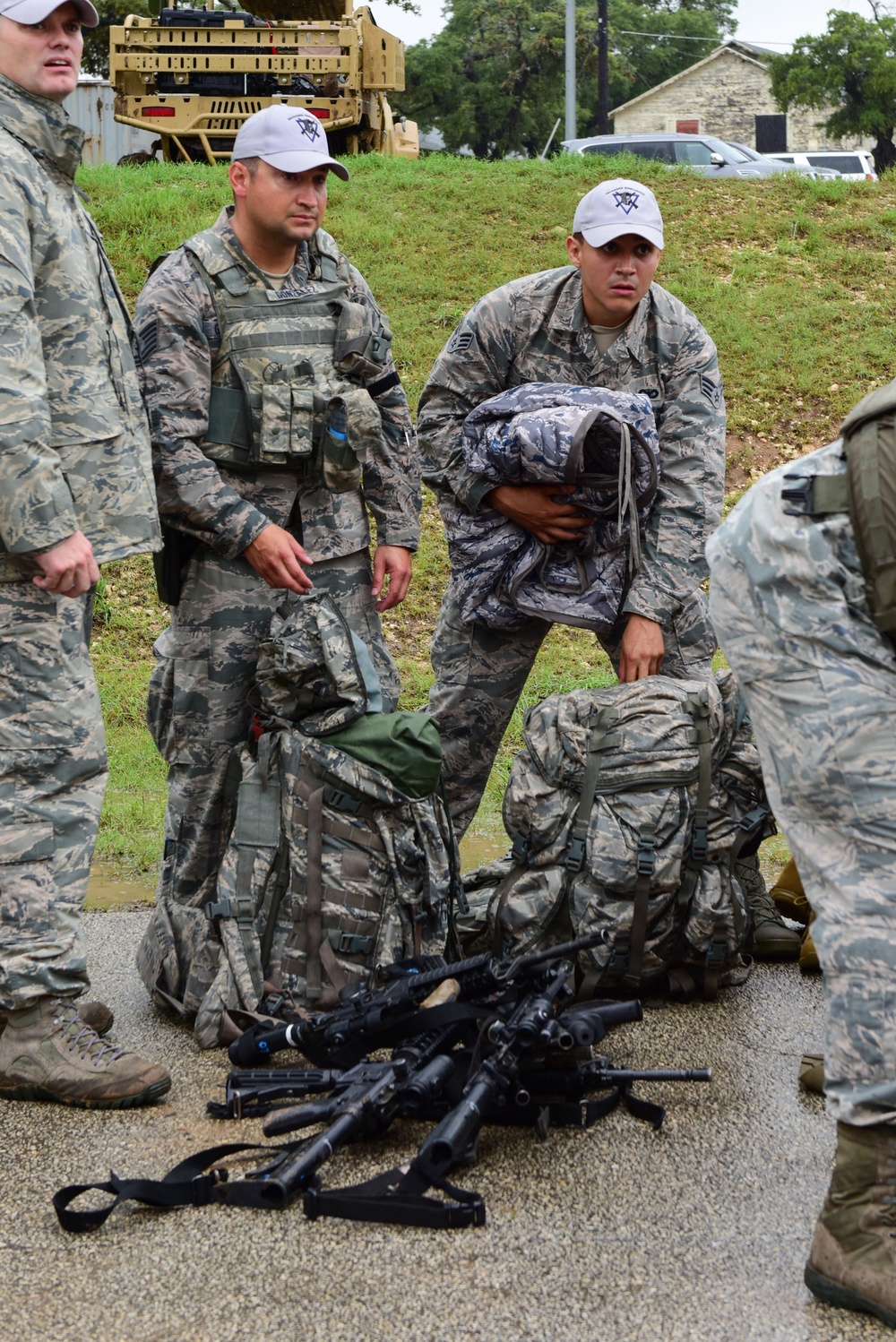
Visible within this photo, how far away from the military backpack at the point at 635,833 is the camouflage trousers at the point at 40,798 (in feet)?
3.54

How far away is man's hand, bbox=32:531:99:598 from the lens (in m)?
3.14

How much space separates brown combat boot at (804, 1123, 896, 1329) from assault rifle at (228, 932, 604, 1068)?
0.90m

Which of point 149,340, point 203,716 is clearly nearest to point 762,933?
point 203,716

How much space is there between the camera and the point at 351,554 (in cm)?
403

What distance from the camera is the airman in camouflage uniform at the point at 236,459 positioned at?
373 cm

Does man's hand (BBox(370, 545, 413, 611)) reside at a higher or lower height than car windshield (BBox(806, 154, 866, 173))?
lower

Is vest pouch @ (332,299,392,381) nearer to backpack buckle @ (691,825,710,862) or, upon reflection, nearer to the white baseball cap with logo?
the white baseball cap with logo

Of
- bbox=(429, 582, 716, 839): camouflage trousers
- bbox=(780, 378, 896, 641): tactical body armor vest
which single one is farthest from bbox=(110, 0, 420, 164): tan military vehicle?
bbox=(780, 378, 896, 641): tactical body armor vest

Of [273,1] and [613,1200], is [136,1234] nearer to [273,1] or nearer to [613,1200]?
[613,1200]

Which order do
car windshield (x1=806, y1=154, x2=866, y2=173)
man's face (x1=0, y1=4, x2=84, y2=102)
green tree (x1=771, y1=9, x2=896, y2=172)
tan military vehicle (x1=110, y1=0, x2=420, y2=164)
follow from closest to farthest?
man's face (x1=0, y1=4, x2=84, y2=102) < tan military vehicle (x1=110, y1=0, x2=420, y2=164) < car windshield (x1=806, y1=154, x2=866, y2=173) < green tree (x1=771, y1=9, x2=896, y2=172)

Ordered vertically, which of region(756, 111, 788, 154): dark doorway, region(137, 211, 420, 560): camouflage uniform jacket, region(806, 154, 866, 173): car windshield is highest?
region(756, 111, 788, 154): dark doorway

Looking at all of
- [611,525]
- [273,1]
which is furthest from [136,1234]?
[273,1]

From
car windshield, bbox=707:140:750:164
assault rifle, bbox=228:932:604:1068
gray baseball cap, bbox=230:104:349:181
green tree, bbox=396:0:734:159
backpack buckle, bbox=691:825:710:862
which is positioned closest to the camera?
assault rifle, bbox=228:932:604:1068

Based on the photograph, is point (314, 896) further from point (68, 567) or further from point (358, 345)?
point (358, 345)
